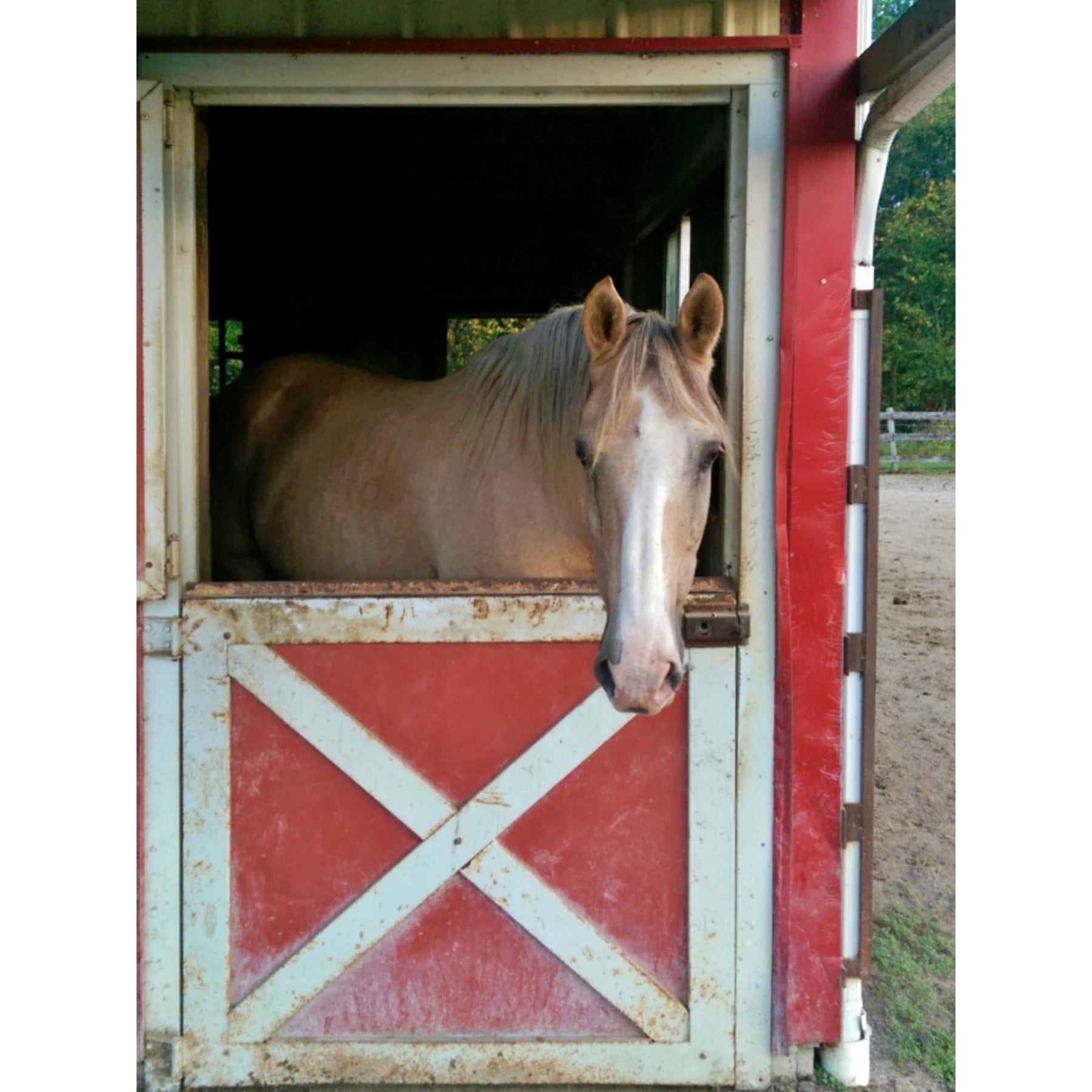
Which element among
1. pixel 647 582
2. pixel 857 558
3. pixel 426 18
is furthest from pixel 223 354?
pixel 647 582

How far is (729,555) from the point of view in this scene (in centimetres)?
239

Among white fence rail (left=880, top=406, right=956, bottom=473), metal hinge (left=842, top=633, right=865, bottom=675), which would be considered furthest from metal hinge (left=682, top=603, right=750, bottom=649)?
white fence rail (left=880, top=406, right=956, bottom=473)

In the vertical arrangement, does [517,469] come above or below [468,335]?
below

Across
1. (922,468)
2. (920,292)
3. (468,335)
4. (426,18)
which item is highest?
(920,292)

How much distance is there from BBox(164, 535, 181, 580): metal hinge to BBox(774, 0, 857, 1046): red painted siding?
149 cm

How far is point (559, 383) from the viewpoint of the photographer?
2438 millimetres

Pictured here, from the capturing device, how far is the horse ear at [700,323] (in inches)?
79.1

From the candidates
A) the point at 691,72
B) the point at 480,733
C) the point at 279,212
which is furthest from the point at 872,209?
the point at 279,212

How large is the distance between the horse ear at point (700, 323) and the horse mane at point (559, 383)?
0.12 ft

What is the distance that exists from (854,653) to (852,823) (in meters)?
0.44

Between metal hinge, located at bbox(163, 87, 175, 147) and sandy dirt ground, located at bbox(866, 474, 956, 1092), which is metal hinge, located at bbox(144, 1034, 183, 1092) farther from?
metal hinge, located at bbox(163, 87, 175, 147)

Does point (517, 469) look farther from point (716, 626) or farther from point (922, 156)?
point (922, 156)

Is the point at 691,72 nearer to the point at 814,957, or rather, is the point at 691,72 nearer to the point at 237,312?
the point at 814,957

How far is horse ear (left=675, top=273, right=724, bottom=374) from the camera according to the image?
6.59 ft
